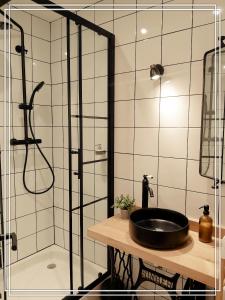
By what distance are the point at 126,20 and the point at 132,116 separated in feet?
2.26

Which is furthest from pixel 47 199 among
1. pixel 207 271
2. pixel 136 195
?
pixel 207 271

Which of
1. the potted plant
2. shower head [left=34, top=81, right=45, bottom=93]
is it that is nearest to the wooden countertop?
the potted plant

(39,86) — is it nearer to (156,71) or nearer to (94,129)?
(94,129)

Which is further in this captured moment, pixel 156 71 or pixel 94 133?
pixel 94 133

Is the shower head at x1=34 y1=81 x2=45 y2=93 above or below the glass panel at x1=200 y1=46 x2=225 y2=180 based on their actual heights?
above

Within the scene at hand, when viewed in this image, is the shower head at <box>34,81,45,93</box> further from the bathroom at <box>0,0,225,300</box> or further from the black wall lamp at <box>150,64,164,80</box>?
the black wall lamp at <box>150,64,164,80</box>

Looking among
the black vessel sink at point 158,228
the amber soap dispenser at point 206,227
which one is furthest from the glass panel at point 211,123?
the black vessel sink at point 158,228

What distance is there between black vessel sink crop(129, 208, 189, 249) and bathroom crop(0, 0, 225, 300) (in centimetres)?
4

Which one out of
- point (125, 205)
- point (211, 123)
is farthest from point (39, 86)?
point (211, 123)

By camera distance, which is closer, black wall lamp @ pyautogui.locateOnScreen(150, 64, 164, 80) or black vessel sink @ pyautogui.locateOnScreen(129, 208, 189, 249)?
black vessel sink @ pyautogui.locateOnScreen(129, 208, 189, 249)

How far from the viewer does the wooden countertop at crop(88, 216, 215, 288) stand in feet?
3.62

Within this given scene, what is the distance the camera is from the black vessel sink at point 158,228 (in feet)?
4.10

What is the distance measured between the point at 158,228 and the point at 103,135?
0.80 m

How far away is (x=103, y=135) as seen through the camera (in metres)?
1.88
